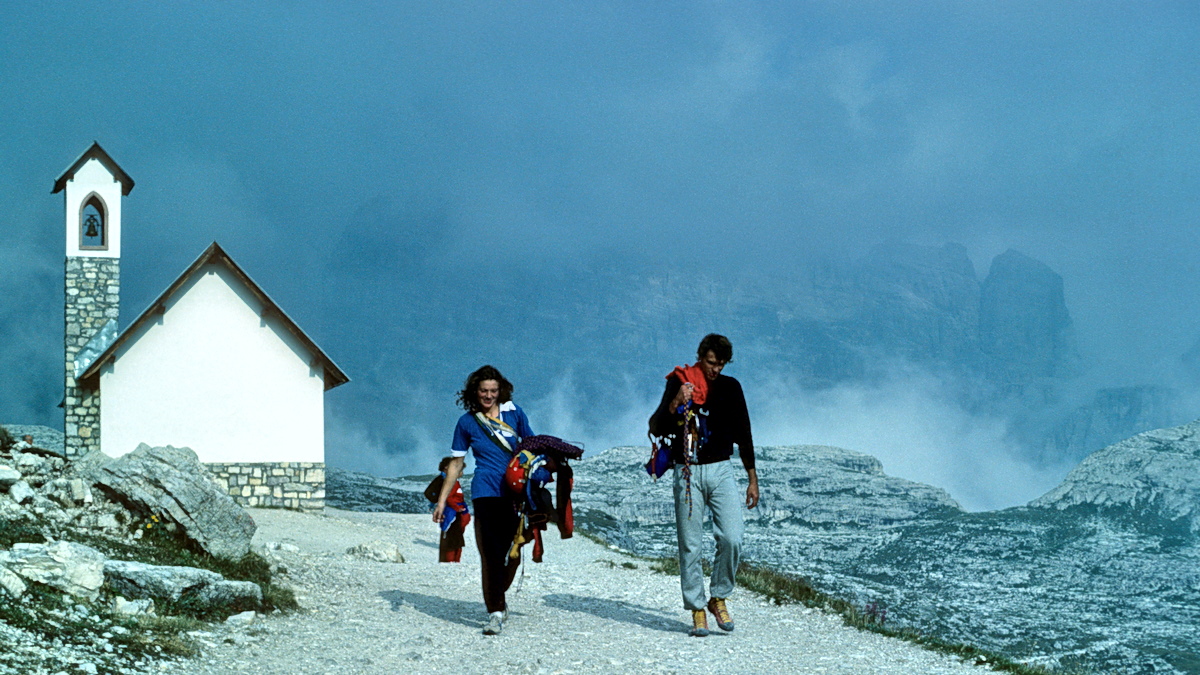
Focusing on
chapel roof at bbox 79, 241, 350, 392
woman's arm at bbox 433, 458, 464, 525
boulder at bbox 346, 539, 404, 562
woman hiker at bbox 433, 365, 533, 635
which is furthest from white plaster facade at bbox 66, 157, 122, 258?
woman hiker at bbox 433, 365, 533, 635

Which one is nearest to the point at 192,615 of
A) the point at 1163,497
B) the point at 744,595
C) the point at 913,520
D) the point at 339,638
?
the point at 339,638

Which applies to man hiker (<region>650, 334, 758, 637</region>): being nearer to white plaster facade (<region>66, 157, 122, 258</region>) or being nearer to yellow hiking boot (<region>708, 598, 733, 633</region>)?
yellow hiking boot (<region>708, 598, 733, 633</region>)

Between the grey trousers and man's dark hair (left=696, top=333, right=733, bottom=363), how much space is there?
3.27ft

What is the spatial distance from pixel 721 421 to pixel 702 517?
0.93 m

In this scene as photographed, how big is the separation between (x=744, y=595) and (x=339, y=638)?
18.6ft

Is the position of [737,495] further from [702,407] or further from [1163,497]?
[1163,497]

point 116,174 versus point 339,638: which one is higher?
point 116,174

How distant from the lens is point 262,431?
26734mm

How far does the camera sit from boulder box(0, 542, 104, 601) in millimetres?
8891

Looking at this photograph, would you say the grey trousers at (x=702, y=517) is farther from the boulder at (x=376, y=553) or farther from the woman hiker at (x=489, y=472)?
the boulder at (x=376, y=553)

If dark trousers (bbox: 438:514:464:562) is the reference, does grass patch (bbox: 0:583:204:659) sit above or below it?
below

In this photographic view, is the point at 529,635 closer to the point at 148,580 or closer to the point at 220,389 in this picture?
the point at 148,580

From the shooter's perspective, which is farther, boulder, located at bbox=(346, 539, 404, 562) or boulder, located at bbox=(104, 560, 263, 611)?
boulder, located at bbox=(346, 539, 404, 562)

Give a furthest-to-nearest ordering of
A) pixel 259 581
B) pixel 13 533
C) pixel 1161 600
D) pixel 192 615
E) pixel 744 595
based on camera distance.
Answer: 1. pixel 1161 600
2. pixel 744 595
3. pixel 259 581
4. pixel 13 533
5. pixel 192 615
